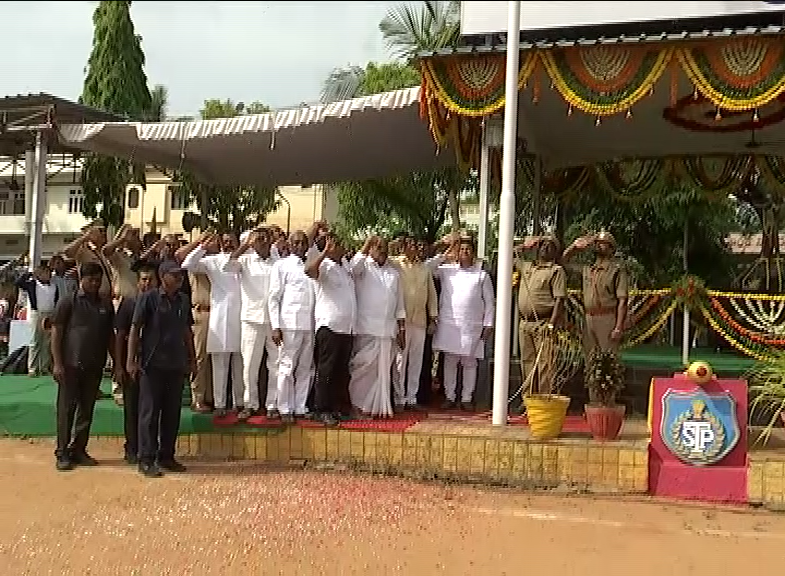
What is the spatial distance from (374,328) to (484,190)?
1.93 meters

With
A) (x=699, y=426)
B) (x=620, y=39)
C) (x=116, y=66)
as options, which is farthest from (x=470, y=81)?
(x=116, y=66)

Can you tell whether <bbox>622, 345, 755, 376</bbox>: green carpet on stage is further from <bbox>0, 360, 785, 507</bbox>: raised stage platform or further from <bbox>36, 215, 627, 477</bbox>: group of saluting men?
<bbox>36, 215, 627, 477</bbox>: group of saluting men

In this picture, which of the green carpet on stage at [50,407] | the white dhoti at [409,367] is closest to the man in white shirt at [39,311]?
the green carpet on stage at [50,407]

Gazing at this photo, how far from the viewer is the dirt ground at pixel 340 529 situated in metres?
4.92

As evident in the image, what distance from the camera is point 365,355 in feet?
24.8

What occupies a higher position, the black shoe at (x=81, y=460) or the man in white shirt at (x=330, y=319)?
the man in white shirt at (x=330, y=319)

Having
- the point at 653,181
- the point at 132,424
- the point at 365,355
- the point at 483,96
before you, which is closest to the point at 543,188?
the point at 653,181

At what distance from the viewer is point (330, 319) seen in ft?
23.9

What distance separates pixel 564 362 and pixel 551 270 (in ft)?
2.63

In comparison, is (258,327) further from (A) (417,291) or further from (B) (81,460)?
(B) (81,460)

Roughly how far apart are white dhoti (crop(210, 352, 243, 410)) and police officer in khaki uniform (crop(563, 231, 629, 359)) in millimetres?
3020

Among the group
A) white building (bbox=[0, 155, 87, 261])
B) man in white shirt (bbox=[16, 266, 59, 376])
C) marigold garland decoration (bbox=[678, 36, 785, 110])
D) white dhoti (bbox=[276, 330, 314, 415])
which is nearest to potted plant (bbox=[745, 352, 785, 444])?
marigold garland decoration (bbox=[678, 36, 785, 110])

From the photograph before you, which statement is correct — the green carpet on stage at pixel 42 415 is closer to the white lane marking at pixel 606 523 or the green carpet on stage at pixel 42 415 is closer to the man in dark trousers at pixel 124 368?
the man in dark trousers at pixel 124 368

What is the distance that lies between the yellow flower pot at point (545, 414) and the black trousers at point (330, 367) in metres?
1.64
